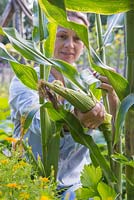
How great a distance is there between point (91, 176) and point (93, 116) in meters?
0.13

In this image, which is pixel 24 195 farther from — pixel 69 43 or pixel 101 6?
pixel 69 43

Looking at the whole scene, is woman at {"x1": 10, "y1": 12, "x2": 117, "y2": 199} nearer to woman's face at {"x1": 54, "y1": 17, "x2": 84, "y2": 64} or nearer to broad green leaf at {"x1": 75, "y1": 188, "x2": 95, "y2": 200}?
woman's face at {"x1": 54, "y1": 17, "x2": 84, "y2": 64}

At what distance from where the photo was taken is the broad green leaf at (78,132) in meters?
0.95

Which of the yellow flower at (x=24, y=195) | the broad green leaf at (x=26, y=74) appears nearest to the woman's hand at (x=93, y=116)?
the broad green leaf at (x=26, y=74)

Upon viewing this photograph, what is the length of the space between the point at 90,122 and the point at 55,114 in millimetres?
90

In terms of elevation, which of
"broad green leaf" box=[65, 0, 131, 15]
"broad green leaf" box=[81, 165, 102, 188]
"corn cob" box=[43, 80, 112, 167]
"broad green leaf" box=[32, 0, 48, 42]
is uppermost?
"broad green leaf" box=[65, 0, 131, 15]

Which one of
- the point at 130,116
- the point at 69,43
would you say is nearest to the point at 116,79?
the point at 130,116

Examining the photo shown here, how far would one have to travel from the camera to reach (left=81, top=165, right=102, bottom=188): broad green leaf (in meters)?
0.91

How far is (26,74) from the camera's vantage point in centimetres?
96

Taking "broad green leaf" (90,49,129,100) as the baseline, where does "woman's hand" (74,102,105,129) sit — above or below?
below

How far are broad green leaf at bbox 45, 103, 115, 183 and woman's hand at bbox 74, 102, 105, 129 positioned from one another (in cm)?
2

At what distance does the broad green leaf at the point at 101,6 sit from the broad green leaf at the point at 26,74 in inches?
7.9

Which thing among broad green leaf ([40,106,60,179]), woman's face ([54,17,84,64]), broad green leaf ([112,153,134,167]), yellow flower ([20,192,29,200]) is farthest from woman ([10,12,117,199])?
yellow flower ([20,192,29,200])

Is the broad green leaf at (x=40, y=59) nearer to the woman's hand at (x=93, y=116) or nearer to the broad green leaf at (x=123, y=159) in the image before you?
the woman's hand at (x=93, y=116)
